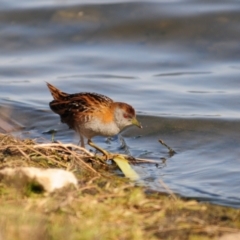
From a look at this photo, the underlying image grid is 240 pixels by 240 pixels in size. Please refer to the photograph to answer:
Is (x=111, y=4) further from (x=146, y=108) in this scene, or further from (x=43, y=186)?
(x=43, y=186)

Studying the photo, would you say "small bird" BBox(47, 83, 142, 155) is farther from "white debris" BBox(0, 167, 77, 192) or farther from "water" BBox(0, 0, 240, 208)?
"white debris" BBox(0, 167, 77, 192)

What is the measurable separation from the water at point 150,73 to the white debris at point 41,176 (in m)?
1.53

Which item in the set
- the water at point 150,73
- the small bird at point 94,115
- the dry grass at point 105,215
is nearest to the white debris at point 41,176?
the dry grass at point 105,215

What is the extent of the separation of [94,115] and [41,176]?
2.73 m

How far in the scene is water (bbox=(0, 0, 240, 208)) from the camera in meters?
9.02

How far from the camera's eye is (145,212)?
5754 mm

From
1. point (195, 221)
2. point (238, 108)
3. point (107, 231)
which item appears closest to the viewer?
point (107, 231)

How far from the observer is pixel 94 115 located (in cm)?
862

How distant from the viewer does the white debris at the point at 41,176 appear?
234 inches

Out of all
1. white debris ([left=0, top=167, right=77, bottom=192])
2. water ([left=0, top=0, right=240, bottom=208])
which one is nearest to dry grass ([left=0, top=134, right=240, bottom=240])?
white debris ([left=0, top=167, right=77, bottom=192])

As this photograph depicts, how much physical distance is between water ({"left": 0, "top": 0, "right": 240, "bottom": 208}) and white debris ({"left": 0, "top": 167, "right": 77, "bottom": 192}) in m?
1.53

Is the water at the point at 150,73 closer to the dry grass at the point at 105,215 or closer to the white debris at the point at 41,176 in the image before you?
the dry grass at the point at 105,215

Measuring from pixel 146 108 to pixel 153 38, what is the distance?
3.67 m

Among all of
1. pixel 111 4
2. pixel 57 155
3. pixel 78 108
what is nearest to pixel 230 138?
pixel 78 108
